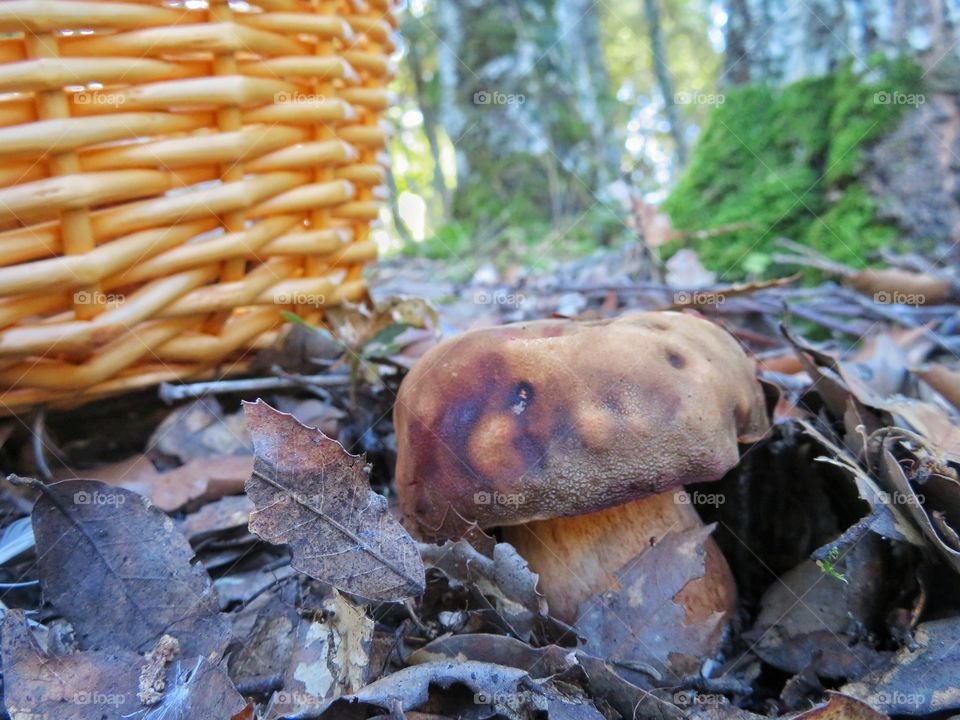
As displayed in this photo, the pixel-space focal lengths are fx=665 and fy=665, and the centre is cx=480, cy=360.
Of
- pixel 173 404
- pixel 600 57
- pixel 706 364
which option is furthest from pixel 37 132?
pixel 600 57

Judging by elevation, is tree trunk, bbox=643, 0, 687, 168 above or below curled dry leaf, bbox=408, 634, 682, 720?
above

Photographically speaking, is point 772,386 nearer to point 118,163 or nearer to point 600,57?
point 118,163

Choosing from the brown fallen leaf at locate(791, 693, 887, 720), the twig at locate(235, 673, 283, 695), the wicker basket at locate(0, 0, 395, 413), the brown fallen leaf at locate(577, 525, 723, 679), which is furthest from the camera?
the wicker basket at locate(0, 0, 395, 413)

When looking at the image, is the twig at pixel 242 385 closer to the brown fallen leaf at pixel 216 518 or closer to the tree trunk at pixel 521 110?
the brown fallen leaf at pixel 216 518

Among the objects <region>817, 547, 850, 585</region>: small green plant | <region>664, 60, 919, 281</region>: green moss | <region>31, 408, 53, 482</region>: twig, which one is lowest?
<region>817, 547, 850, 585</region>: small green plant

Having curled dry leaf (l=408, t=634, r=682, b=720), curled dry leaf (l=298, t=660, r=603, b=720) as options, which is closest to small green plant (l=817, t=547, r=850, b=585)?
curled dry leaf (l=408, t=634, r=682, b=720)

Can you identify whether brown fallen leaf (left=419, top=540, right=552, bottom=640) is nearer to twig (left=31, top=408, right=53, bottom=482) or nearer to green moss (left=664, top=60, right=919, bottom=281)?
twig (left=31, top=408, right=53, bottom=482)

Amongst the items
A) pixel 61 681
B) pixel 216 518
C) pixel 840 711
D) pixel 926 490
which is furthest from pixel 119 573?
pixel 926 490
